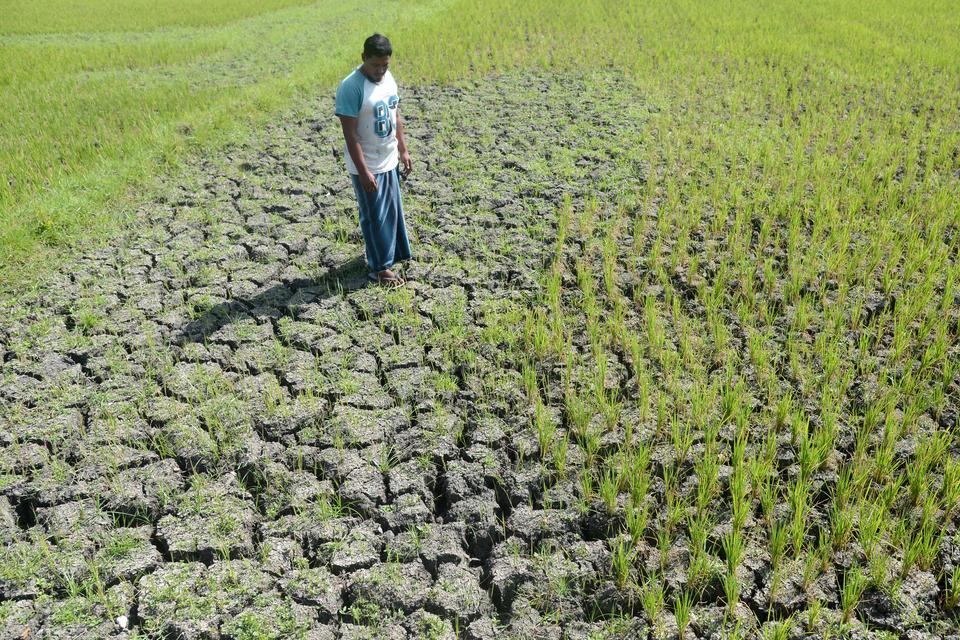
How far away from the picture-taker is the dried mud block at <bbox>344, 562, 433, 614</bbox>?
2.33m

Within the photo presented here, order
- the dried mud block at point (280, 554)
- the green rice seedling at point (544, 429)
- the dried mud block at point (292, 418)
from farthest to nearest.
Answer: the dried mud block at point (292, 418) < the green rice seedling at point (544, 429) < the dried mud block at point (280, 554)

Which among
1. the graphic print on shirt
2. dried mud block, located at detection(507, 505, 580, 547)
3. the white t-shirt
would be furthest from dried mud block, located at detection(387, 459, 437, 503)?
the graphic print on shirt

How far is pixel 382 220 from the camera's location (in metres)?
4.03

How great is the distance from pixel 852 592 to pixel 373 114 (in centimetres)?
293

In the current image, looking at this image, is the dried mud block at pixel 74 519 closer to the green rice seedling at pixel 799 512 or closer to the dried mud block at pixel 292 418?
the dried mud block at pixel 292 418

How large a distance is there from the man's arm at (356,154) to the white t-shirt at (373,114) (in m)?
0.04

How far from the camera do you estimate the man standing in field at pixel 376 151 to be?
11.6 ft

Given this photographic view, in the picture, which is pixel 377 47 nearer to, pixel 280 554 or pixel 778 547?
pixel 280 554

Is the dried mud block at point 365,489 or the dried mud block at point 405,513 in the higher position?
the dried mud block at point 365,489

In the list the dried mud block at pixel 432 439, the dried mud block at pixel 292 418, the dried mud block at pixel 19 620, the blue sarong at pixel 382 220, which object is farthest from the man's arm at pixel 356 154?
the dried mud block at pixel 19 620

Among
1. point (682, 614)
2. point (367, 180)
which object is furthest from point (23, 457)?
point (682, 614)

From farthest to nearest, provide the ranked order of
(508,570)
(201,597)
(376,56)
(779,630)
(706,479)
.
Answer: (376,56) → (706,479) → (508,570) → (201,597) → (779,630)

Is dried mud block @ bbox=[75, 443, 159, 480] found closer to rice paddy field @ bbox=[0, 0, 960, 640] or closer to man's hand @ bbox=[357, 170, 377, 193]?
rice paddy field @ bbox=[0, 0, 960, 640]

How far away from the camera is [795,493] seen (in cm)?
255
